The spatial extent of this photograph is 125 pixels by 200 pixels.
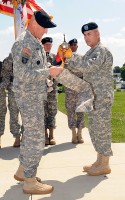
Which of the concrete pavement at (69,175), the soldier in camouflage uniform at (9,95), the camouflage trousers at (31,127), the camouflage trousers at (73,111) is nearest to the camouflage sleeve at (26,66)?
the camouflage trousers at (31,127)

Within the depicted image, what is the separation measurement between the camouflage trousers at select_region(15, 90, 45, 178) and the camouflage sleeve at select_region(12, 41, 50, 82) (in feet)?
0.72

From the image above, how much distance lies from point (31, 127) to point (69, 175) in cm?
113

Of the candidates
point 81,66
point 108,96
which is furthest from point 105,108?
point 81,66

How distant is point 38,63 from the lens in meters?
3.64

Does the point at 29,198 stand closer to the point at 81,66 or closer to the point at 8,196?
the point at 8,196

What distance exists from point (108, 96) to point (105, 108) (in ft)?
0.50

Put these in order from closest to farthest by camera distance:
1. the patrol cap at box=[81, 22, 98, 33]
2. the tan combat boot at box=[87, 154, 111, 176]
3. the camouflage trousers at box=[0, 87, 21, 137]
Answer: the patrol cap at box=[81, 22, 98, 33], the tan combat boot at box=[87, 154, 111, 176], the camouflage trousers at box=[0, 87, 21, 137]

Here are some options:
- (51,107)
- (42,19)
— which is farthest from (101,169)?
(51,107)

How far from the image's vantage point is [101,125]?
14.5 feet

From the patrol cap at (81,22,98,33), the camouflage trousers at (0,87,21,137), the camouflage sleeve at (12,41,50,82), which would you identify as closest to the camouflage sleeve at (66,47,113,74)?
the patrol cap at (81,22,98,33)

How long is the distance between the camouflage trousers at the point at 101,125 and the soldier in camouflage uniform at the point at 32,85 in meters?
0.86

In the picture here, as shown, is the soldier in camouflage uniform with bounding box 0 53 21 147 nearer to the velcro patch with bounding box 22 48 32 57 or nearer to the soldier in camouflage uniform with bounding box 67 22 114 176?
the soldier in camouflage uniform with bounding box 67 22 114 176

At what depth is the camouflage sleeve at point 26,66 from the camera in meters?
3.54

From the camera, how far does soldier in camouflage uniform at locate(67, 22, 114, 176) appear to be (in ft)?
13.7
